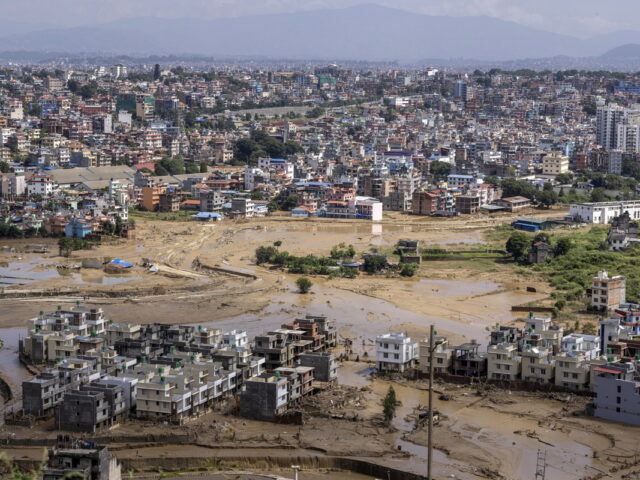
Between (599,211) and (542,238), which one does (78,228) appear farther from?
(599,211)

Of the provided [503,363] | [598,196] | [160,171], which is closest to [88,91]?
[160,171]

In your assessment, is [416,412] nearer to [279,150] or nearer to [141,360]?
[141,360]

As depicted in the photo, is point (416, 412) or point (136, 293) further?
point (136, 293)

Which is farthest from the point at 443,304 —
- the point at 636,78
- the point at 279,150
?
the point at 636,78

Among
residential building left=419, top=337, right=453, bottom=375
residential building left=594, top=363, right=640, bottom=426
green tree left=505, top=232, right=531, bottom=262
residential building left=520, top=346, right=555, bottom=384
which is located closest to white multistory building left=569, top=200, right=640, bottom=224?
green tree left=505, top=232, right=531, bottom=262

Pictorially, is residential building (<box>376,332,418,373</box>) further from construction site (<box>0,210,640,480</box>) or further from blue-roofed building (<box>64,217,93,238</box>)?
blue-roofed building (<box>64,217,93,238</box>)

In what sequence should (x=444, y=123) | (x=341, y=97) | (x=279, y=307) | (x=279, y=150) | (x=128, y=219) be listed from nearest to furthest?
(x=279, y=307) → (x=128, y=219) → (x=279, y=150) → (x=444, y=123) → (x=341, y=97)
